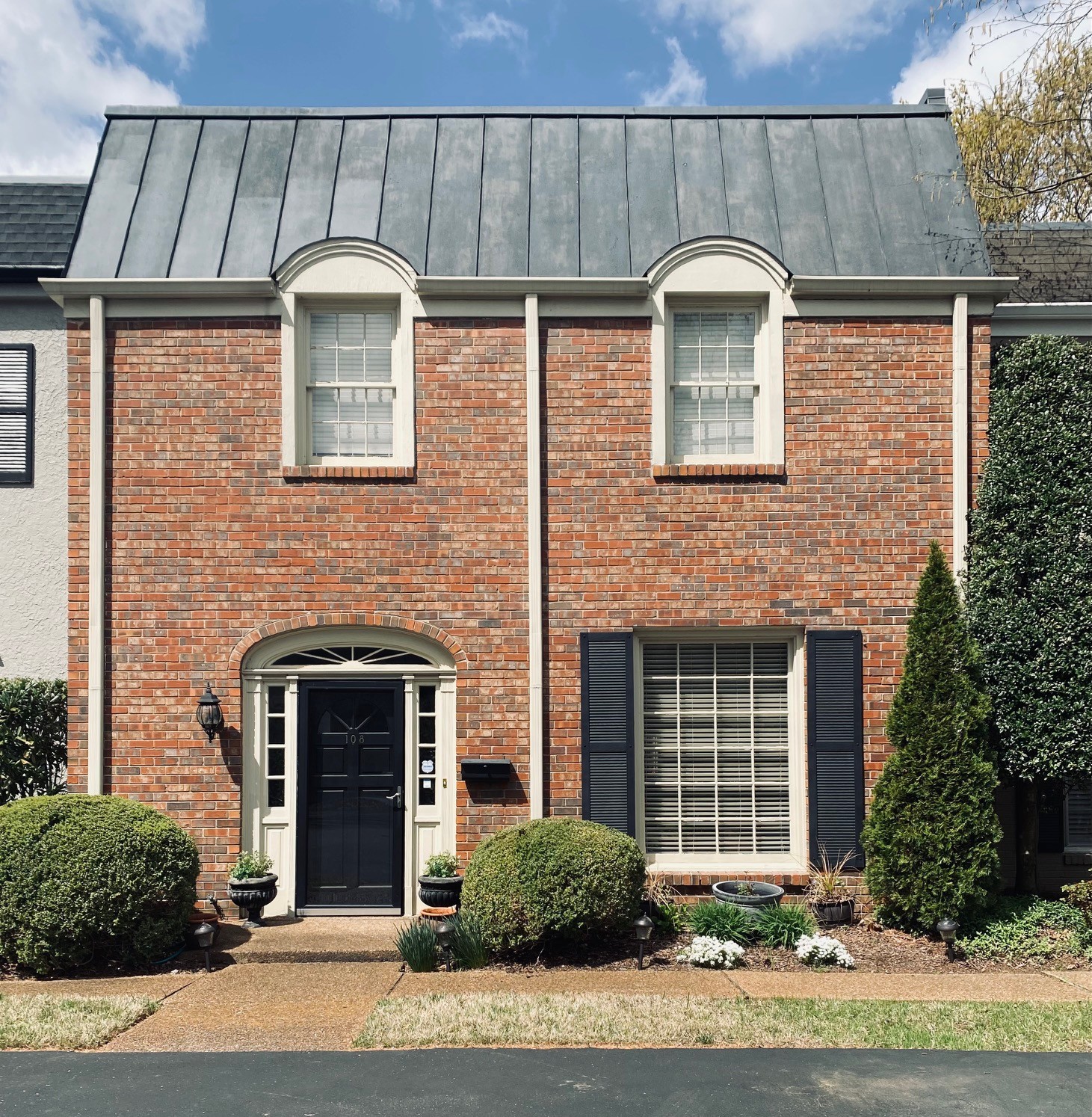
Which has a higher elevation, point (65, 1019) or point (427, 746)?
point (427, 746)

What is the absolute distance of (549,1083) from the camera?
5691mm

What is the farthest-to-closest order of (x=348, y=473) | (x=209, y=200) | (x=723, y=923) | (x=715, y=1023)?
(x=209, y=200)
(x=348, y=473)
(x=723, y=923)
(x=715, y=1023)

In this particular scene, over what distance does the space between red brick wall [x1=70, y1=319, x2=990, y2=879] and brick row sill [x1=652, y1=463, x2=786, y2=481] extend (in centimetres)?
10

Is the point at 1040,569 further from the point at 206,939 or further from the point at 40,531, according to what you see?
the point at 40,531

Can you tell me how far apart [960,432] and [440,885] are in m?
6.04

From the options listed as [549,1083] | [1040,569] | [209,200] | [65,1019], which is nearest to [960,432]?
[1040,569]


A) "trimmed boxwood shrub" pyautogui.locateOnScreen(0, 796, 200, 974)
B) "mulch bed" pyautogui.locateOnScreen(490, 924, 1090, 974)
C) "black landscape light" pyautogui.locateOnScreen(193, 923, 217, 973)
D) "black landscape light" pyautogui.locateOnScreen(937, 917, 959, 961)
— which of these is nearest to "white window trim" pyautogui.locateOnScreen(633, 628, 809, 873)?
"mulch bed" pyautogui.locateOnScreen(490, 924, 1090, 974)

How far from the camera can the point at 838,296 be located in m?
9.48

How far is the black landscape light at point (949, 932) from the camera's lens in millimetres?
8203

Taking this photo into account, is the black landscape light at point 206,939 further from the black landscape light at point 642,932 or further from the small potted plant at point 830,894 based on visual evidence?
the small potted plant at point 830,894

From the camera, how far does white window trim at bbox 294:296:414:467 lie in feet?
31.0

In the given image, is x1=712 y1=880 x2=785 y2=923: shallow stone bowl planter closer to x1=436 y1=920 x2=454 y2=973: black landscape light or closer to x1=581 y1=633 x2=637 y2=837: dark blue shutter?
x1=581 y1=633 x2=637 y2=837: dark blue shutter

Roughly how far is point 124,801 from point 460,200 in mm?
6178

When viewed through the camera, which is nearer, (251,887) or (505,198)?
(251,887)
